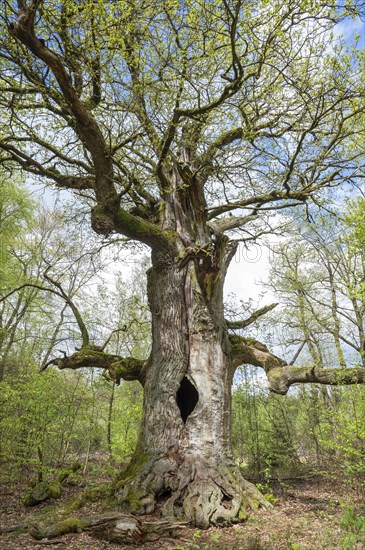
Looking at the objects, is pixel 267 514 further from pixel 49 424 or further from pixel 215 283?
pixel 49 424

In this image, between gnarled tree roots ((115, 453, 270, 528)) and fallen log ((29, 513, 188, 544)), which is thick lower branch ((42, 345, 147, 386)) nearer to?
gnarled tree roots ((115, 453, 270, 528))

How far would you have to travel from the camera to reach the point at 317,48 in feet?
17.4

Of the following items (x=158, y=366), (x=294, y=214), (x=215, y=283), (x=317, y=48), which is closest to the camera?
(x=317, y=48)

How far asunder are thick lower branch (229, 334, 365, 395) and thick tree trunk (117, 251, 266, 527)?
0.46 metres

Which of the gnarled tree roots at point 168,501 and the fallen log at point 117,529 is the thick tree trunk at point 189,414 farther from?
the fallen log at point 117,529

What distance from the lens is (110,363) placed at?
23.3 ft

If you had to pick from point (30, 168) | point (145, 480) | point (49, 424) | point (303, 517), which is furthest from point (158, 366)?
point (30, 168)

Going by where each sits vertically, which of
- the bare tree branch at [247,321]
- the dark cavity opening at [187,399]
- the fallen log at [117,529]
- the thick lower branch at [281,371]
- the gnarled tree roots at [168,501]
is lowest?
the fallen log at [117,529]

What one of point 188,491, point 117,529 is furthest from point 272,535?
point 117,529

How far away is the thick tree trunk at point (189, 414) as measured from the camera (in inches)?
189

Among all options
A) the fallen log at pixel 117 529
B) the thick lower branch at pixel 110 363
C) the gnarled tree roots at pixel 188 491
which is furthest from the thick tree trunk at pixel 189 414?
the thick lower branch at pixel 110 363

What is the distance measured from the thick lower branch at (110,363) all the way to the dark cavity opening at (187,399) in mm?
774

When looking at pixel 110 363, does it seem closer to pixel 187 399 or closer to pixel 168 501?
pixel 187 399

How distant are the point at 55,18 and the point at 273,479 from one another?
1034 cm
